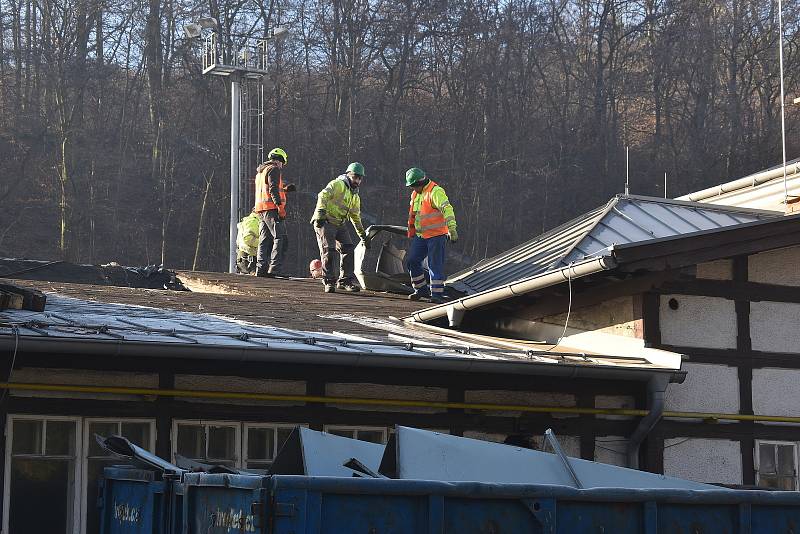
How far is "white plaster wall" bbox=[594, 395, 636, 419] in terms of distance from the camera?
12.8m

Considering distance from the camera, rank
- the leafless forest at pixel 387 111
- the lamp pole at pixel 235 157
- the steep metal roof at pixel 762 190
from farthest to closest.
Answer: the leafless forest at pixel 387 111, the lamp pole at pixel 235 157, the steep metal roof at pixel 762 190

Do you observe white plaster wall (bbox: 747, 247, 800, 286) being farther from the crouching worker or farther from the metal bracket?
the crouching worker

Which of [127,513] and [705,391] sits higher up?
[705,391]

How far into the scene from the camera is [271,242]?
63.6ft

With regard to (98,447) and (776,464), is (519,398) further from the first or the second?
(98,447)

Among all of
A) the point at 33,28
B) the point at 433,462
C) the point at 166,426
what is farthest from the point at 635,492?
the point at 33,28

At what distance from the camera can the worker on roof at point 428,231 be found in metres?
16.7

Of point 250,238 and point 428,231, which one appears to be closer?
point 428,231

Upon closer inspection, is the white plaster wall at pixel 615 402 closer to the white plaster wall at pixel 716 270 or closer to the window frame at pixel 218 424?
the white plaster wall at pixel 716 270

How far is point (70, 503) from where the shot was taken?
10.7 m

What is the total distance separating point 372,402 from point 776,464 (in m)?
4.65

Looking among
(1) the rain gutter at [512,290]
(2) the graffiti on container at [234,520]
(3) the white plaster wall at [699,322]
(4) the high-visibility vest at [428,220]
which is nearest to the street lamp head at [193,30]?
(4) the high-visibility vest at [428,220]

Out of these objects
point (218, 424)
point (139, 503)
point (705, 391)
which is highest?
point (705, 391)

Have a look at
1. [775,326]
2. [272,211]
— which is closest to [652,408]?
[775,326]
